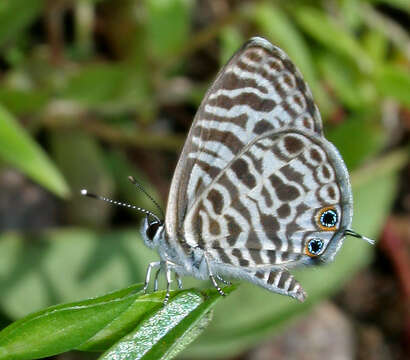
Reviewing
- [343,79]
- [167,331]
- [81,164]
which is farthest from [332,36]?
[167,331]

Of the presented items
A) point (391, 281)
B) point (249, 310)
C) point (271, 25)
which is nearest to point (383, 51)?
point (271, 25)

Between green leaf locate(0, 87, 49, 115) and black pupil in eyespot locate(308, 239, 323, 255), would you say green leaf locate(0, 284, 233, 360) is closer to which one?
Answer: black pupil in eyespot locate(308, 239, 323, 255)

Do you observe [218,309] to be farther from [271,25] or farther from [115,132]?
[271,25]

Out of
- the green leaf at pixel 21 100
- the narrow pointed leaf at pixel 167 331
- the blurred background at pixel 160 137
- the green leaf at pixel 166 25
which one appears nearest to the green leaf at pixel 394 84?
the blurred background at pixel 160 137

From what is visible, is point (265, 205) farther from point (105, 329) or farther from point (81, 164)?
point (81, 164)

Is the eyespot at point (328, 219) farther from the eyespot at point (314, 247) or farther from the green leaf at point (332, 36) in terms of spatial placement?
the green leaf at point (332, 36)

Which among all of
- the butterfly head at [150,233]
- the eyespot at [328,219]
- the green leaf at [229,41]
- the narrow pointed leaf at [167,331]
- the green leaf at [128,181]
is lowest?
the eyespot at [328,219]
